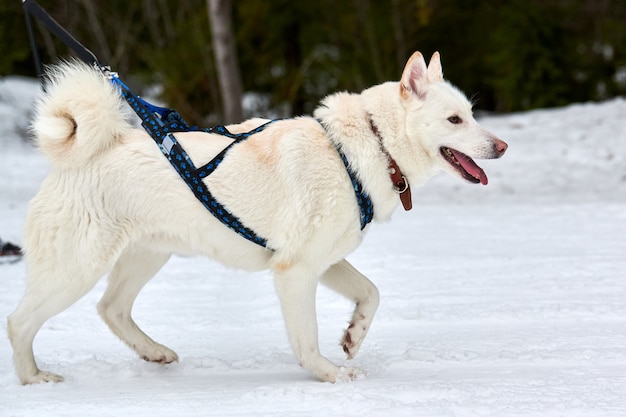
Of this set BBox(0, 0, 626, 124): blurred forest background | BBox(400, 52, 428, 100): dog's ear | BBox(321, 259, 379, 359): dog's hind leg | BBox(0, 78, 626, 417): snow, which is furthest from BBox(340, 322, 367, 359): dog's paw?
BBox(0, 0, 626, 124): blurred forest background

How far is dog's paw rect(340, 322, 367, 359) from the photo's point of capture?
13.9ft

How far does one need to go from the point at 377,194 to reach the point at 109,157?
1.39 metres

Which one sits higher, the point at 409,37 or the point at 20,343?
the point at 20,343

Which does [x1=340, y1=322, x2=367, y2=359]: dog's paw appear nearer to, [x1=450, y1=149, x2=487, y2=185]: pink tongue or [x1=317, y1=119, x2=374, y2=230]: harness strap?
[x1=317, y1=119, x2=374, y2=230]: harness strap

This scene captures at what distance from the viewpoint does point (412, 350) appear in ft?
14.5

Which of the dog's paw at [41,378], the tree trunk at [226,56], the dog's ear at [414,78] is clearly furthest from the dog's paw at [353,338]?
the tree trunk at [226,56]

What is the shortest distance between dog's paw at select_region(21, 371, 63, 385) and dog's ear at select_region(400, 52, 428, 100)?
2.31 metres

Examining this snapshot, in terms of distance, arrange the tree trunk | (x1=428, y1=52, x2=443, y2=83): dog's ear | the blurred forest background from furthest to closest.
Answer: the blurred forest background < the tree trunk < (x1=428, y1=52, x2=443, y2=83): dog's ear

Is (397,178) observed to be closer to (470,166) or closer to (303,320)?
(470,166)

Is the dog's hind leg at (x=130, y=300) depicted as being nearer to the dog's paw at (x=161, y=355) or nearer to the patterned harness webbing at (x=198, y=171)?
the dog's paw at (x=161, y=355)

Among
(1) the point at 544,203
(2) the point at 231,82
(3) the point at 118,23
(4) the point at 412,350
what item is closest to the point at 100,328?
(4) the point at 412,350

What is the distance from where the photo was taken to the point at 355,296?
4.34m

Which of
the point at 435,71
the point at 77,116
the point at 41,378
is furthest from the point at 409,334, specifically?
the point at 77,116

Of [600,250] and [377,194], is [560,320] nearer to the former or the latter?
[377,194]
